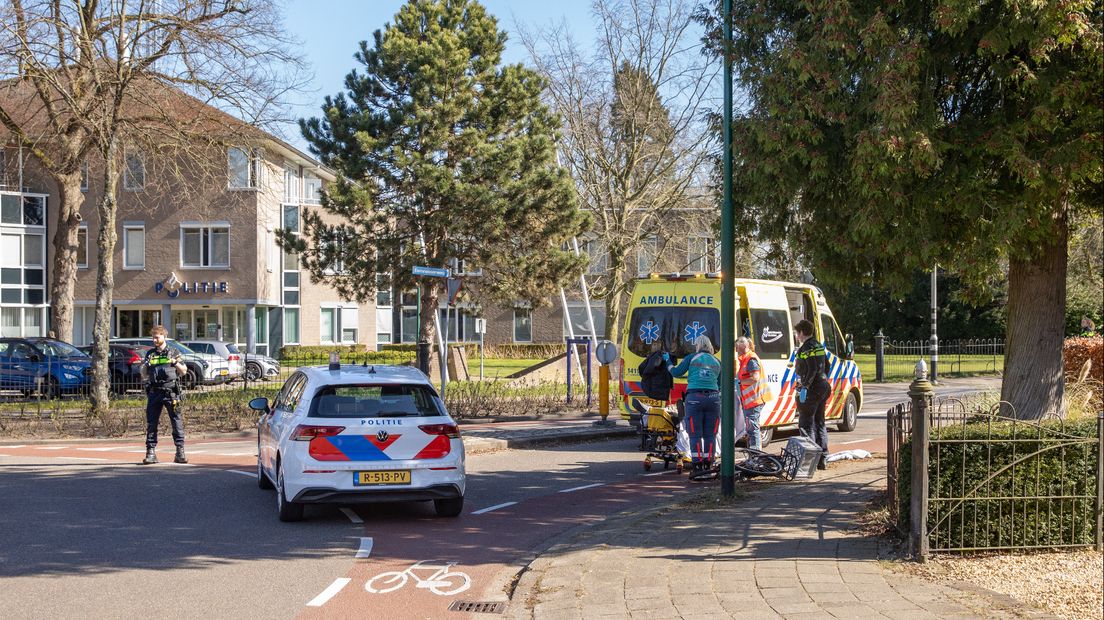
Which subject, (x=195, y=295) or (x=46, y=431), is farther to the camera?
(x=195, y=295)

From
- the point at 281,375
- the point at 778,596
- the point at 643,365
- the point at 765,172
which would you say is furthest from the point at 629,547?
the point at 281,375

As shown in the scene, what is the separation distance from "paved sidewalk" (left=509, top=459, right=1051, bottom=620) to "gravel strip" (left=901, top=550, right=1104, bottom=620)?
0.21 m

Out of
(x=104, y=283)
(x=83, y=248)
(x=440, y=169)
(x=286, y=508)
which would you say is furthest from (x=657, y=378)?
(x=83, y=248)

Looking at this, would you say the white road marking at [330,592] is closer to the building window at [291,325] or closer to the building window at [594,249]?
the building window at [594,249]

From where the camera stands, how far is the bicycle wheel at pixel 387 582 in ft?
24.2

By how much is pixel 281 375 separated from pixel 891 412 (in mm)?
19222

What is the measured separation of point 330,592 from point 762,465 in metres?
6.16

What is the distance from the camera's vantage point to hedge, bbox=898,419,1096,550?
7.68 m

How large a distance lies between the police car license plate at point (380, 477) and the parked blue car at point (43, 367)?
14645 mm

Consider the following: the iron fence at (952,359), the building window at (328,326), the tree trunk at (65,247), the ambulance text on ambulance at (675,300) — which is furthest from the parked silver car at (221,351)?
the iron fence at (952,359)

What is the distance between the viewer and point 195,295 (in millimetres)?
44281

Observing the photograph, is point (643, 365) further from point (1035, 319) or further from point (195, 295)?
point (195, 295)

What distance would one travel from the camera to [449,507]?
Answer: 10.4 m

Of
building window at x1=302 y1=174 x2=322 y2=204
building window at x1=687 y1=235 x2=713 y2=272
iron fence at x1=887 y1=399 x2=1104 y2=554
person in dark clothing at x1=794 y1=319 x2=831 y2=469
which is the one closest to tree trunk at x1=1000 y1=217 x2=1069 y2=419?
iron fence at x1=887 y1=399 x2=1104 y2=554
